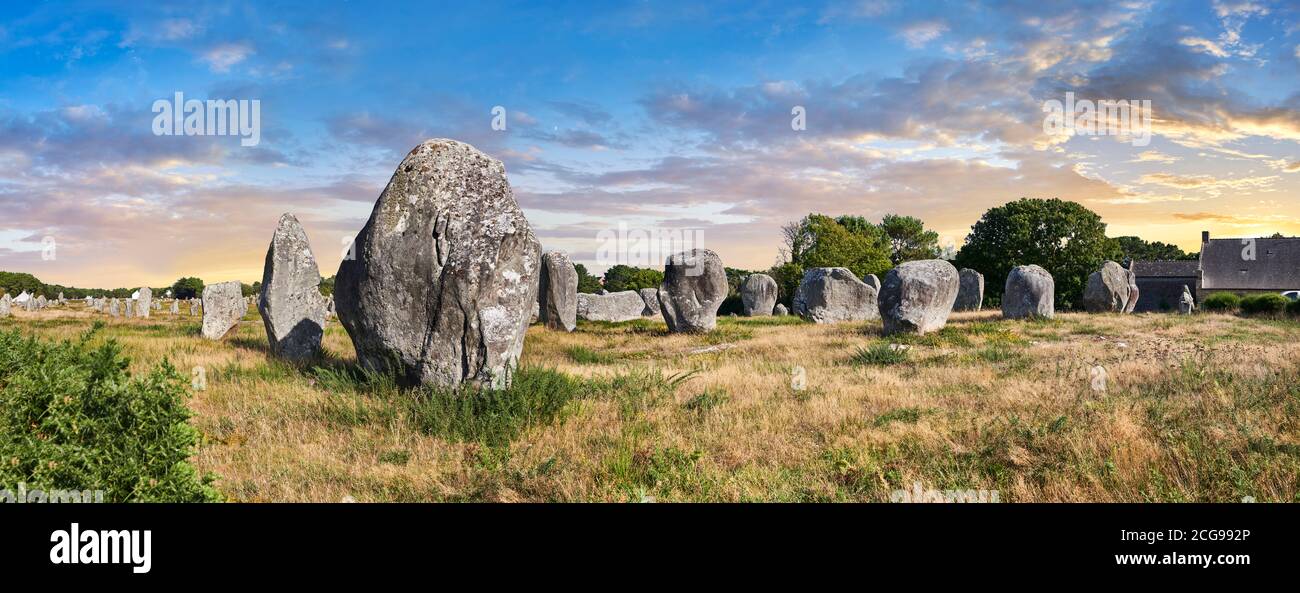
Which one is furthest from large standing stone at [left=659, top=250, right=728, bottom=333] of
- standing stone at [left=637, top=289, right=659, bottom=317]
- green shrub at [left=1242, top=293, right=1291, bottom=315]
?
green shrub at [left=1242, top=293, right=1291, bottom=315]

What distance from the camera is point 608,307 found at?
36.2 meters

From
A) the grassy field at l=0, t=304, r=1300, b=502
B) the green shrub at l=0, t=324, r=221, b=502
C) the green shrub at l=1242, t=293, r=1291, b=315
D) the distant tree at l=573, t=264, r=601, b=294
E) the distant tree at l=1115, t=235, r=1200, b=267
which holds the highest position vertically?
the distant tree at l=1115, t=235, r=1200, b=267

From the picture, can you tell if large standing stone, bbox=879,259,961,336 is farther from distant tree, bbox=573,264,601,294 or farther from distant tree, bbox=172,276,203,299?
distant tree, bbox=172,276,203,299

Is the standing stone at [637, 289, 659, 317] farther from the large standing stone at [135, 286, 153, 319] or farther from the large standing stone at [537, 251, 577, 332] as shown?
the large standing stone at [135, 286, 153, 319]

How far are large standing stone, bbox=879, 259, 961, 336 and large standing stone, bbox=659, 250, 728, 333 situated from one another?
16.1 feet

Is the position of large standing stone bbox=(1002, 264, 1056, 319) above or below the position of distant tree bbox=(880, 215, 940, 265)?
below

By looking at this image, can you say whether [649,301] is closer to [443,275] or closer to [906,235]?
[443,275]

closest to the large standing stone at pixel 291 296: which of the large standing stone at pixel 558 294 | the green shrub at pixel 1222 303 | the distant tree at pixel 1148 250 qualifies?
the large standing stone at pixel 558 294

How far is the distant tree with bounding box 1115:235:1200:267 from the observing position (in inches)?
3115

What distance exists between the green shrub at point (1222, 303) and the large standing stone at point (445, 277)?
34.6m

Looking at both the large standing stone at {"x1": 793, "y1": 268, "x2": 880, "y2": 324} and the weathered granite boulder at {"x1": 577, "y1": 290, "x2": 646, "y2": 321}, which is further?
the weathered granite boulder at {"x1": 577, "y1": 290, "x2": 646, "y2": 321}

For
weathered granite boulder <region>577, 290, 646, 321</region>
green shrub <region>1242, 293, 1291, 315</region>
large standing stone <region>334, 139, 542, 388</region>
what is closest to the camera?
large standing stone <region>334, 139, 542, 388</region>

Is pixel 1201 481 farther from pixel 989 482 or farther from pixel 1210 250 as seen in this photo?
pixel 1210 250

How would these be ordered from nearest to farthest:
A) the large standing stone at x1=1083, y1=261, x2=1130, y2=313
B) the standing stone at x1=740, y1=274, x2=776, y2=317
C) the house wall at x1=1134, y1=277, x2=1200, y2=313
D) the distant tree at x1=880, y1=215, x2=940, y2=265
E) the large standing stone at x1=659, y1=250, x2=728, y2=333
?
A: 1. the large standing stone at x1=659, y1=250, x2=728, y2=333
2. the large standing stone at x1=1083, y1=261, x2=1130, y2=313
3. the standing stone at x1=740, y1=274, x2=776, y2=317
4. the house wall at x1=1134, y1=277, x2=1200, y2=313
5. the distant tree at x1=880, y1=215, x2=940, y2=265
